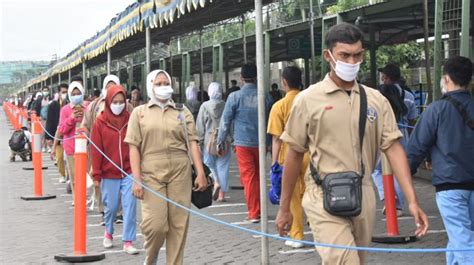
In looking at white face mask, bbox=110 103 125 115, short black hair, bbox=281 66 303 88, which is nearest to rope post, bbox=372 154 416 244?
short black hair, bbox=281 66 303 88

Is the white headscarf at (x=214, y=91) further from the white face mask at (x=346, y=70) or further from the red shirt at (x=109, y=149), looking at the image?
the white face mask at (x=346, y=70)

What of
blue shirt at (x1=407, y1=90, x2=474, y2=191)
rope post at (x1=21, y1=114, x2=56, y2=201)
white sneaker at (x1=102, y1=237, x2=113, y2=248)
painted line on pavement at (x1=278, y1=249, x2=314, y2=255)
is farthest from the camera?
rope post at (x1=21, y1=114, x2=56, y2=201)

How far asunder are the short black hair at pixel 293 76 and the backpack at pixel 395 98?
1.56m

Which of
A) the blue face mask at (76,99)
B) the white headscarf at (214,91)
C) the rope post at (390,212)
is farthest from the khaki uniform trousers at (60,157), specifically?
the rope post at (390,212)

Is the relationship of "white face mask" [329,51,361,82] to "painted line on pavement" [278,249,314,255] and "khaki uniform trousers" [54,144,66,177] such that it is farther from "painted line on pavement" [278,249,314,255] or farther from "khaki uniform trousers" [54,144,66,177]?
"khaki uniform trousers" [54,144,66,177]

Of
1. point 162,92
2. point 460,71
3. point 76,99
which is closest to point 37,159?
point 76,99

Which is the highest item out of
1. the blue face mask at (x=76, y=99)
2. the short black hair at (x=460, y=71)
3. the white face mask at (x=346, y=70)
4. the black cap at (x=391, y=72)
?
the black cap at (x=391, y=72)

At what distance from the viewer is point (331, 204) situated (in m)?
4.30

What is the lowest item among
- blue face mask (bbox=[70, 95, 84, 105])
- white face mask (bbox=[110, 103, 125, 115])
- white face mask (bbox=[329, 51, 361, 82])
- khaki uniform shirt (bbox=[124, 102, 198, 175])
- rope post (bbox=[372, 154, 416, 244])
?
rope post (bbox=[372, 154, 416, 244])

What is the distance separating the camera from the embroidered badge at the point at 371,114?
4.46 meters

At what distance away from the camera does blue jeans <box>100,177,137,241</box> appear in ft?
27.3

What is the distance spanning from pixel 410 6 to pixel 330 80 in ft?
37.2

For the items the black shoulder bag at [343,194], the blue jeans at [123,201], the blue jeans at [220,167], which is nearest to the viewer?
the black shoulder bag at [343,194]

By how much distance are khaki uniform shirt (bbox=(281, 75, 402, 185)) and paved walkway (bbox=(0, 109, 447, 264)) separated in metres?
3.40
